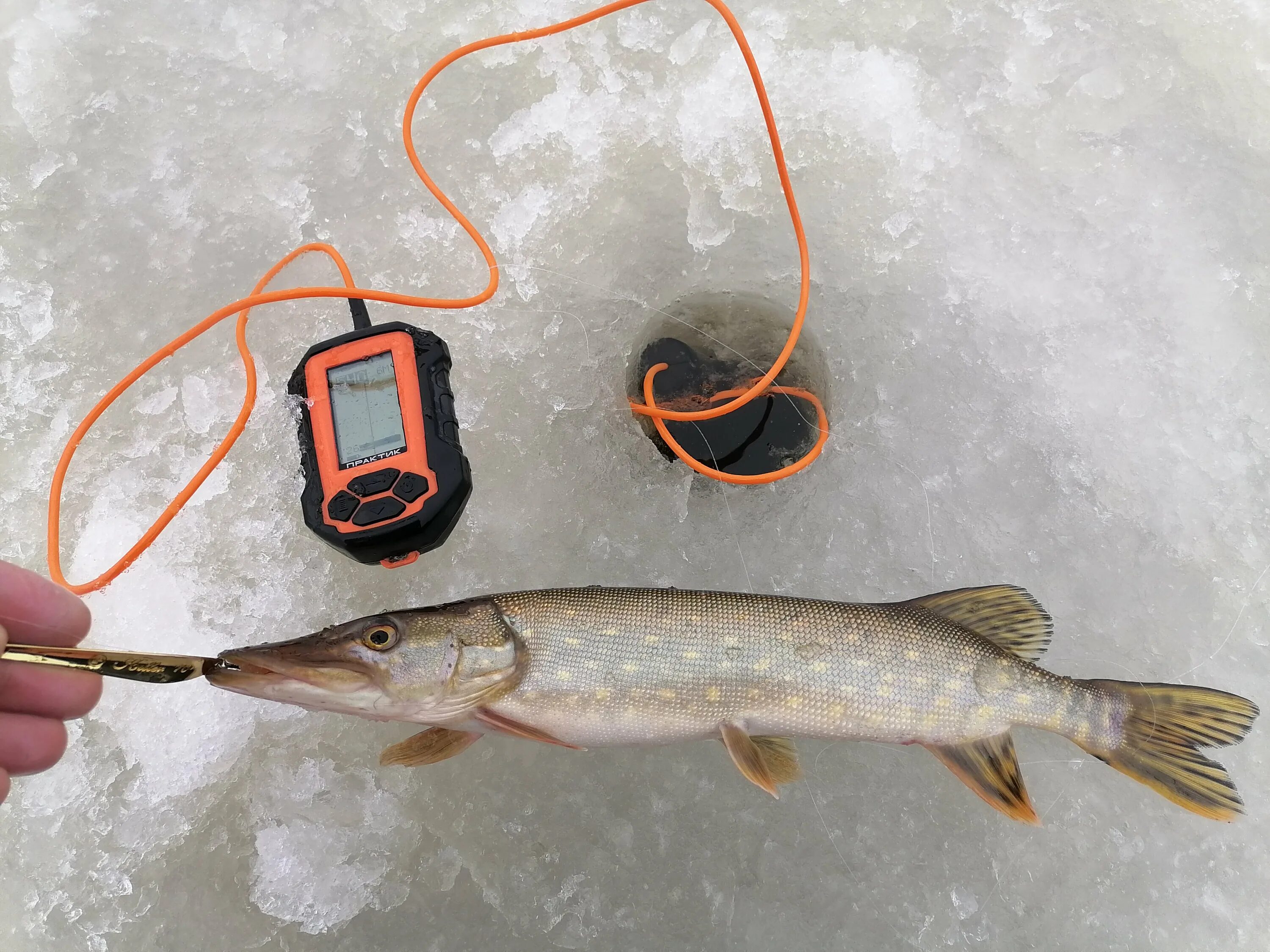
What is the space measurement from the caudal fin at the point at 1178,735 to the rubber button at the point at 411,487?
4.99 ft

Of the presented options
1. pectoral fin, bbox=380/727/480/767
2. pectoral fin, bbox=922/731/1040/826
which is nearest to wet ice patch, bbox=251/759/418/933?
pectoral fin, bbox=380/727/480/767

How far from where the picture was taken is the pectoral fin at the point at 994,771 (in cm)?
161

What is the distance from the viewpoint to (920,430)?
80.1 inches

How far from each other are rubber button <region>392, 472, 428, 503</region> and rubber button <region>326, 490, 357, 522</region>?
9 centimetres

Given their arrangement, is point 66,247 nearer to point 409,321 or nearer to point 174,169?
point 174,169

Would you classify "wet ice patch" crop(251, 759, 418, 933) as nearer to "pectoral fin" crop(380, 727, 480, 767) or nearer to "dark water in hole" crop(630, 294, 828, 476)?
"pectoral fin" crop(380, 727, 480, 767)

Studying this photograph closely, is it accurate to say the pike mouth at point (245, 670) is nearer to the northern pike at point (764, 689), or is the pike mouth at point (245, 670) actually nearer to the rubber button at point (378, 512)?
the northern pike at point (764, 689)

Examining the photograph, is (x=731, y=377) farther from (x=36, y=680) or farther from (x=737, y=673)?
(x=36, y=680)

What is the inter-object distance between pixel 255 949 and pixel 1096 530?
234cm

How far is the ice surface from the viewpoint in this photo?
1.82m

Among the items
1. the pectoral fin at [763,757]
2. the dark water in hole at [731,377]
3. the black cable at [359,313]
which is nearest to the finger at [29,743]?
the black cable at [359,313]

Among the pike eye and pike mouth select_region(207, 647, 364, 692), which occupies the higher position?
pike mouth select_region(207, 647, 364, 692)

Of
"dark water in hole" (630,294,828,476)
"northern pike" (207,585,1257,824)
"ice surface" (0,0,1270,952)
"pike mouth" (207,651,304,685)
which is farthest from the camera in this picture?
"dark water in hole" (630,294,828,476)

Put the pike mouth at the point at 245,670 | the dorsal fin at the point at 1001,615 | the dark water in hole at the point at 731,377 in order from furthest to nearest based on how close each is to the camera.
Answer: the dark water in hole at the point at 731,377 < the dorsal fin at the point at 1001,615 < the pike mouth at the point at 245,670
